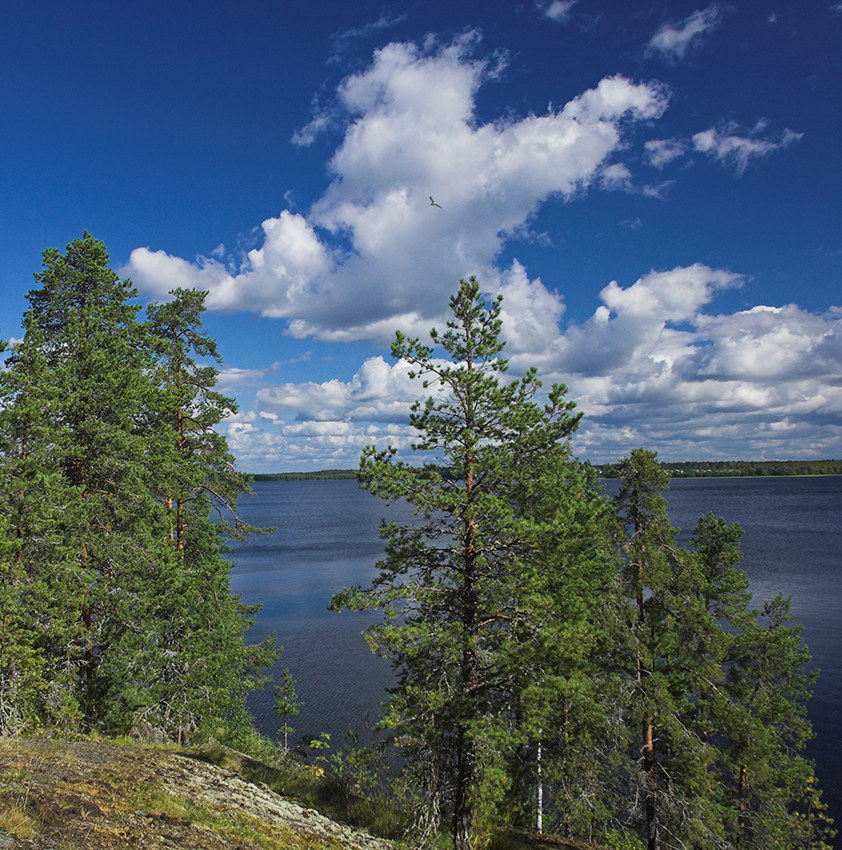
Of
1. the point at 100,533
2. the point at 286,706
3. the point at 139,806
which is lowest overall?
the point at 286,706

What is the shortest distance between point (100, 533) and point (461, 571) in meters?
9.86

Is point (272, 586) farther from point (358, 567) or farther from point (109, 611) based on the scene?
point (109, 611)

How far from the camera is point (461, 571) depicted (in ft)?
39.9

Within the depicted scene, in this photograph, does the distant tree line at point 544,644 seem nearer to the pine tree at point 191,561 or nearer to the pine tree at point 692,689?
the pine tree at point 692,689

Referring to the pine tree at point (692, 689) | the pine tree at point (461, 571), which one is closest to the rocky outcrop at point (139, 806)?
the pine tree at point (461, 571)

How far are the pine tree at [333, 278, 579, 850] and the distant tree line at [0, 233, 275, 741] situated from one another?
24.2 ft

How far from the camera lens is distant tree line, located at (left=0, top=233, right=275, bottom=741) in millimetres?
13375

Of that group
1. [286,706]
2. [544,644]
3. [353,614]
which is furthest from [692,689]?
[353,614]

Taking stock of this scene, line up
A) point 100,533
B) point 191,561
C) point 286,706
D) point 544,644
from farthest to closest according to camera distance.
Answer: point 286,706 < point 191,561 < point 100,533 < point 544,644

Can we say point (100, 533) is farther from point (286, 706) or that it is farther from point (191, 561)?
point (286, 706)

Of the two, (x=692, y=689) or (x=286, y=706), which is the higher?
(x=692, y=689)

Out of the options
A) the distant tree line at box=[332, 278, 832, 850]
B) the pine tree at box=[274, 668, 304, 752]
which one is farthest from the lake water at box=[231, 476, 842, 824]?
the distant tree line at box=[332, 278, 832, 850]

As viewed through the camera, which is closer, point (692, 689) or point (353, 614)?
point (692, 689)

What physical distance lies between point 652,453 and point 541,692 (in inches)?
301
